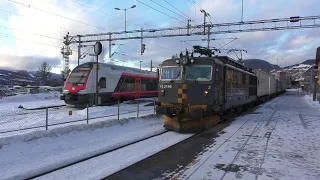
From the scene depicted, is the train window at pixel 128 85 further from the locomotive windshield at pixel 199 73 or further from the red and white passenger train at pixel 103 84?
the locomotive windshield at pixel 199 73

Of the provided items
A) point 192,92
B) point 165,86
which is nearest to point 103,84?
point 165,86

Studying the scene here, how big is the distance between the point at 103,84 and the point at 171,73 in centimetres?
1222

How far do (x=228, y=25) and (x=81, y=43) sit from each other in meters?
18.4

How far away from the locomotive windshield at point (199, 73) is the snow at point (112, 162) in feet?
12.2

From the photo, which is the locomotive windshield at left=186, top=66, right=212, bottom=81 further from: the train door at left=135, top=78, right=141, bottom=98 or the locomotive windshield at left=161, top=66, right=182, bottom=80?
the train door at left=135, top=78, right=141, bottom=98

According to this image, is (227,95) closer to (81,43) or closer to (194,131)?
(194,131)

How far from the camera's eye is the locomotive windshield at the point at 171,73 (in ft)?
47.2

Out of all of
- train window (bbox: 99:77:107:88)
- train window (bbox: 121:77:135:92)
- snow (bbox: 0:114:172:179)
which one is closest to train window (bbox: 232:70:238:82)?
snow (bbox: 0:114:172:179)

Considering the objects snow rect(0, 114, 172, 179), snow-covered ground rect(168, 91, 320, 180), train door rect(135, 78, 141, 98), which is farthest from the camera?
train door rect(135, 78, 141, 98)

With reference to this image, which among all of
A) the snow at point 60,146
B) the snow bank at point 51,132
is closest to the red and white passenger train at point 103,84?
the snow bank at point 51,132

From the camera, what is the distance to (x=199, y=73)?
14.0 m

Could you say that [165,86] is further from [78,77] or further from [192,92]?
[78,77]

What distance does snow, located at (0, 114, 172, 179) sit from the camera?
7.55m

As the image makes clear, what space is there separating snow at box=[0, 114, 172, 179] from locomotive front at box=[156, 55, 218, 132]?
938 mm
